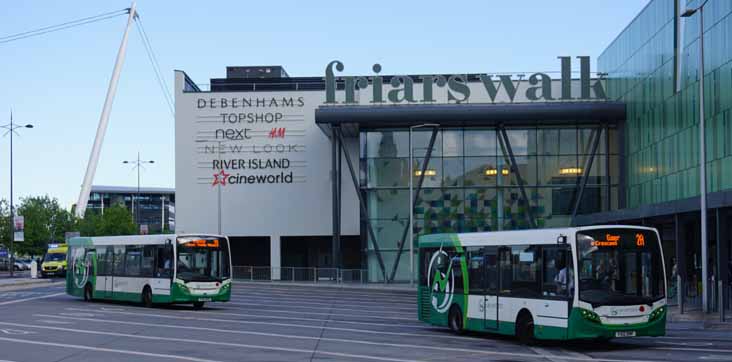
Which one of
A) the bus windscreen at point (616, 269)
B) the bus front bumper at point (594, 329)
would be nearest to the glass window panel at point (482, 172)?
the bus windscreen at point (616, 269)

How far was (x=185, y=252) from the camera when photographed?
115 ft

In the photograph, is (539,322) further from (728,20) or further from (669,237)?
(669,237)

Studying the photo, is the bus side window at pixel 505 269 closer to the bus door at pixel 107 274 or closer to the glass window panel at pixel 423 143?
the bus door at pixel 107 274

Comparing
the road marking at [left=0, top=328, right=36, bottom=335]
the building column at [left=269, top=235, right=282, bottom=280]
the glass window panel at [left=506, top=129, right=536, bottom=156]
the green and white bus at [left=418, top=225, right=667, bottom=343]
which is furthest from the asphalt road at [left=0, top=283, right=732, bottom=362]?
the building column at [left=269, top=235, right=282, bottom=280]

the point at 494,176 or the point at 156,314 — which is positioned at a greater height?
the point at 494,176

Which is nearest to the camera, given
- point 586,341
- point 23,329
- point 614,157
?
point 586,341

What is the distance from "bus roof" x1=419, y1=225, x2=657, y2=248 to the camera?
2111cm

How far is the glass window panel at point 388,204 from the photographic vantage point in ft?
200

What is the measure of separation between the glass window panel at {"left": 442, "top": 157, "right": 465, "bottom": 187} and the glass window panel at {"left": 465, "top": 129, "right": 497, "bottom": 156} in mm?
780

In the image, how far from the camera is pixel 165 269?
35594 mm

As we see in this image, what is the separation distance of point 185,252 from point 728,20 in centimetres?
2090

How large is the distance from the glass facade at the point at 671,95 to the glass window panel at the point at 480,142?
7361 mm

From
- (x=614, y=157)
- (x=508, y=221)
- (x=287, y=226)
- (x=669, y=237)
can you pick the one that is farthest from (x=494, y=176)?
(x=287, y=226)

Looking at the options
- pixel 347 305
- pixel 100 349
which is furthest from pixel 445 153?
pixel 100 349
